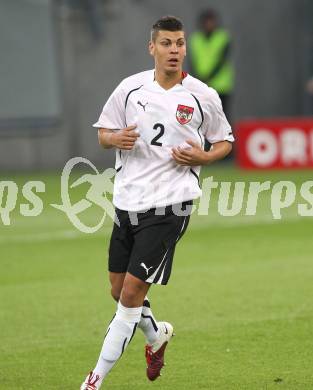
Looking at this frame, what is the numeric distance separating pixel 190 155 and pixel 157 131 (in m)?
0.28

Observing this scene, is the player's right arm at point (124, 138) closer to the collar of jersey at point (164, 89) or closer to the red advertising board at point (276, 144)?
the collar of jersey at point (164, 89)

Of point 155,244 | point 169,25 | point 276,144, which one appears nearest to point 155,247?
point 155,244

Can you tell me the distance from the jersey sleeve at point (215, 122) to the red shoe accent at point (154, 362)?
1.41 metres

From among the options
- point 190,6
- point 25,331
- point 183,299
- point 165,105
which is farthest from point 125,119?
point 190,6

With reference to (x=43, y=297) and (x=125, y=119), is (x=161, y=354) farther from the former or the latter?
(x=43, y=297)

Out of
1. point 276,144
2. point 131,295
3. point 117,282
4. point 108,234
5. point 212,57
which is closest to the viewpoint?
point 131,295

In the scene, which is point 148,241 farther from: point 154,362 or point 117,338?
point 154,362

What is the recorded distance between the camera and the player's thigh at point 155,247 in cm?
759

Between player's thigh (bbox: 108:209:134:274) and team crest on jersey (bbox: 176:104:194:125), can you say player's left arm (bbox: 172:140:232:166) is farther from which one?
player's thigh (bbox: 108:209:134:274)

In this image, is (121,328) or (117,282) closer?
(121,328)

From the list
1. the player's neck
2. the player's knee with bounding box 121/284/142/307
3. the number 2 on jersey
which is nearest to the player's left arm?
the number 2 on jersey

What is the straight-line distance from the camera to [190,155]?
7629 millimetres

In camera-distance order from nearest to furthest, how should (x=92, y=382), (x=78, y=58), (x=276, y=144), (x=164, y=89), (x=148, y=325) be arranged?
(x=92, y=382) < (x=164, y=89) < (x=148, y=325) < (x=276, y=144) < (x=78, y=58)

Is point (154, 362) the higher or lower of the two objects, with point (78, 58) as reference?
higher
